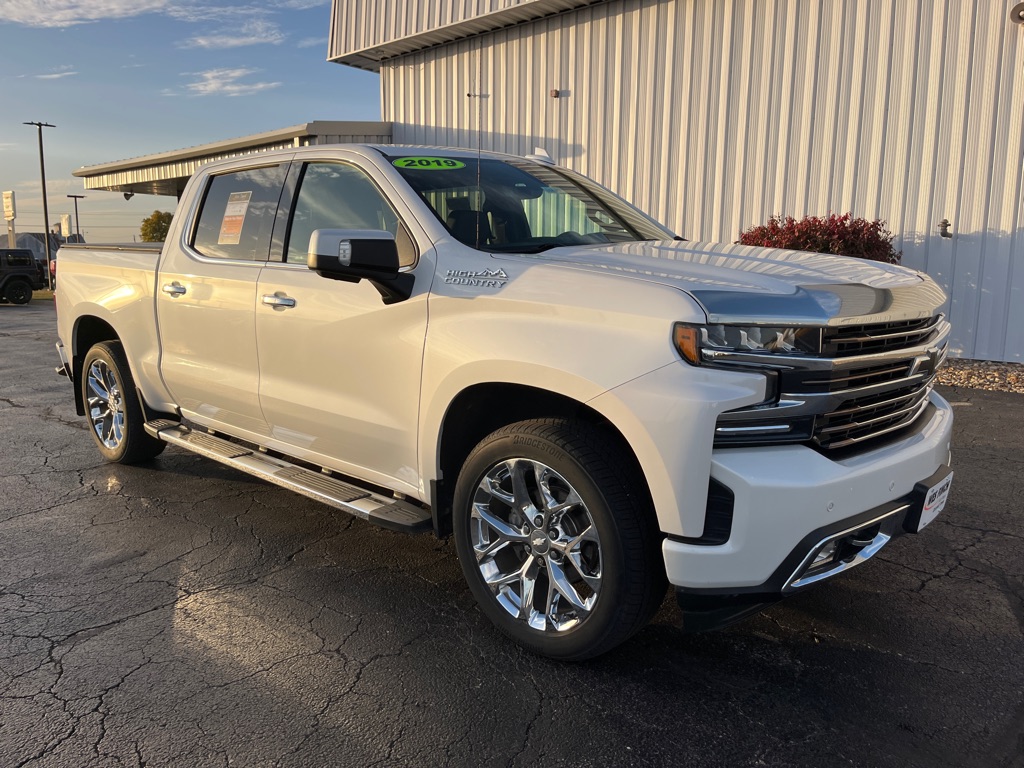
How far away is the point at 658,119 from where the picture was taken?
1170cm

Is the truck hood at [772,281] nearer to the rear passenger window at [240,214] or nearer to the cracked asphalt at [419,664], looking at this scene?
the cracked asphalt at [419,664]

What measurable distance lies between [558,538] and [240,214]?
106 inches

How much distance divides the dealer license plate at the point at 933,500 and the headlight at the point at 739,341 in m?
0.84

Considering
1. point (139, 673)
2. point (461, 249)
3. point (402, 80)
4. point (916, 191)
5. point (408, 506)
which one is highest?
point (402, 80)

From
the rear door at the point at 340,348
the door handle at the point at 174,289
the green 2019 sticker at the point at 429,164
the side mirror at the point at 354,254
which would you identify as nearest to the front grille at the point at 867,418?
the rear door at the point at 340,348

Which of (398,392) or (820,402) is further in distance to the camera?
(398,392)

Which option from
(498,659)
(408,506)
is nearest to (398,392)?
(408,506)

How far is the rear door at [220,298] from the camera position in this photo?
4191 mm

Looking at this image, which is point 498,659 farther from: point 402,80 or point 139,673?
point 402,80

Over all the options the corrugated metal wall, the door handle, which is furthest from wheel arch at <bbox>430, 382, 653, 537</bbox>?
the corrugated metal wall

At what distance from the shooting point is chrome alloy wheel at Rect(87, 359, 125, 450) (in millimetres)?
5547

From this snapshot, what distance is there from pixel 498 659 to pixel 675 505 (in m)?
1.01

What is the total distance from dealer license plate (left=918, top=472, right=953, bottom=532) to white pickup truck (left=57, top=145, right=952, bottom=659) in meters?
0.02

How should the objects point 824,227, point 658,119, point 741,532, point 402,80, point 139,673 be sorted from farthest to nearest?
point 402,80
point 658,119
point 824,227
point 139,673
point 741,532
